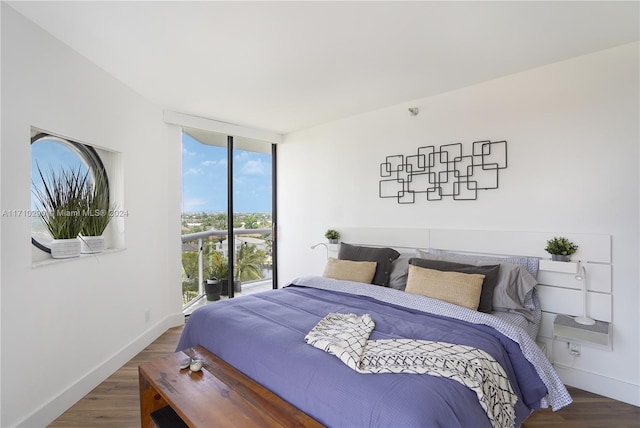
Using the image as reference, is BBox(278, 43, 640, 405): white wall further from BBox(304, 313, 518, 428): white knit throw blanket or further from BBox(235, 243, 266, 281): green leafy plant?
Answer: BBox(235, 243, 266, 281): green leafy plant

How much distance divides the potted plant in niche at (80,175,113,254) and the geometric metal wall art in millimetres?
2718

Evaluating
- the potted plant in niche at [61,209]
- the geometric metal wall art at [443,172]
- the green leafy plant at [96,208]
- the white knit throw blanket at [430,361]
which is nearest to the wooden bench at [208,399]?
the white knit throw blanket at [430,361]

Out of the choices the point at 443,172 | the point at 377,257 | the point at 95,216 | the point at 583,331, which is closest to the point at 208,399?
the point at 95,216

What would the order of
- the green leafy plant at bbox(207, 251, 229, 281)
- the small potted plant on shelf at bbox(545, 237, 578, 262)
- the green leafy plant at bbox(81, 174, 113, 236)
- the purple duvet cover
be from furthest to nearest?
the green leafy plant at bbox(207, 251, 229, 281) → the green leafy plant at bbox(81, 174, 113, 236) → the small potted plant on shelf at bbox(545, 237, 578, 262) → the purple duvet cover

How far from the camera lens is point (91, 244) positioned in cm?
251

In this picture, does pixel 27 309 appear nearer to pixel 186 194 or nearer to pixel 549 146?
pixel 186 194

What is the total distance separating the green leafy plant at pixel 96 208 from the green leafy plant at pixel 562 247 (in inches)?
142

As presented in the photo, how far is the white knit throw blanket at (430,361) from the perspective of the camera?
4.59 feet

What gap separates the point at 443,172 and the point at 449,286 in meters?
1.28

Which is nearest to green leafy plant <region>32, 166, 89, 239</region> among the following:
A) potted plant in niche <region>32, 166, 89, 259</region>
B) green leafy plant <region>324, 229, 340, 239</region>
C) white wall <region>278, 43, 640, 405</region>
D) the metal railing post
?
potted plant in niche <region>32, 166, 89, 259</region>

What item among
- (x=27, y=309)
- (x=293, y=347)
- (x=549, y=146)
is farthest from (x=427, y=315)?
(x=27, y=309)

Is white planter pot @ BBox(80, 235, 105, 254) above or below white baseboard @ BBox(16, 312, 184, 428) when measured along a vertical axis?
above

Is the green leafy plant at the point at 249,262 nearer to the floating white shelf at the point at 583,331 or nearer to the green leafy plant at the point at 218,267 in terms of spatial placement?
the green leafy plant at the point at 218,267

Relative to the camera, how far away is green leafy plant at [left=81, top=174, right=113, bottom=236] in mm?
2506
